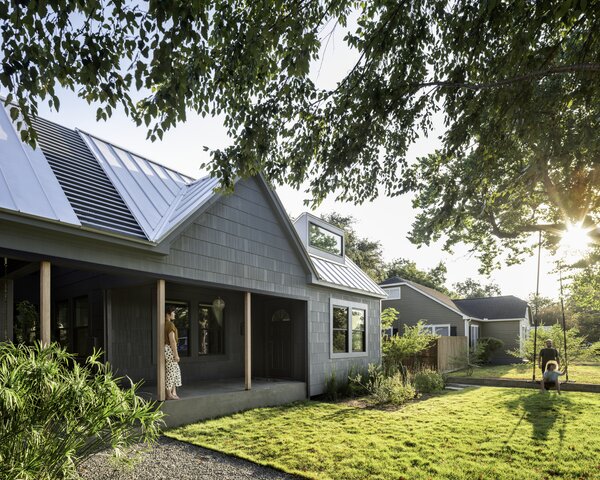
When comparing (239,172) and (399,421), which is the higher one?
(239,172)

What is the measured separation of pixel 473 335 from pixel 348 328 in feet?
58.9

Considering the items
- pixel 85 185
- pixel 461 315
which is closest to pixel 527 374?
pixel 461 315

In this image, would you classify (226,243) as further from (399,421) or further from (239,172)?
(399,421)

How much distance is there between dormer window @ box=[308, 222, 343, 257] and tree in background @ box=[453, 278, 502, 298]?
6209 cm

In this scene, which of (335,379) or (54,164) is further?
(335,379)

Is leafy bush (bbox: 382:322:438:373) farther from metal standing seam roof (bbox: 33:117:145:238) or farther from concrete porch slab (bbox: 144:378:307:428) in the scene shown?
metal standing seam roof (bbox: 33:117:145:238)

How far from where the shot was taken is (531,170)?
735 centimetres

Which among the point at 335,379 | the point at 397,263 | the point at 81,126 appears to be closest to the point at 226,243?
the point at 81,126

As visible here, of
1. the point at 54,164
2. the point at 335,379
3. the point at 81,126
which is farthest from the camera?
the point at 335,379

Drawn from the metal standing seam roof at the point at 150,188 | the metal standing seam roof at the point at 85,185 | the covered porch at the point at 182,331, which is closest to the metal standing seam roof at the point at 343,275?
the covered porch at the point at 182,331

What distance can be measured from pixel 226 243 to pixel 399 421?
5035 mm

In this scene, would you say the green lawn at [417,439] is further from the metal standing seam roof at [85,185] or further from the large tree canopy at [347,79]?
the metal standing seam roof at [85,185]

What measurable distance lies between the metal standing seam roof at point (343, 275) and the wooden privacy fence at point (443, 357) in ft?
11.8

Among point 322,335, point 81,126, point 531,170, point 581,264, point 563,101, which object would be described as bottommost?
point 322,335
